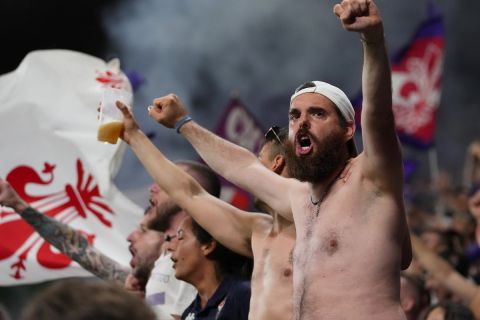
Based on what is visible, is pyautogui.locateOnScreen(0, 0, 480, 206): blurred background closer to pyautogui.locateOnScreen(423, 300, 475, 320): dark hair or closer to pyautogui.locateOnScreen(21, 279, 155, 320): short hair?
pyautogui.locateOnScreen(423, 300, 475, 320): dark hair

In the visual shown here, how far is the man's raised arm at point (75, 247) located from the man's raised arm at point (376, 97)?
2.64 metres

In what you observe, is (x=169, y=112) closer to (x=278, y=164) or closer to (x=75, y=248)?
(x=278, y=164)

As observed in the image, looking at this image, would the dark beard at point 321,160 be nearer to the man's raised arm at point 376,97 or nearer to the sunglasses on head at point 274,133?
the man's raised arm at point 376,97

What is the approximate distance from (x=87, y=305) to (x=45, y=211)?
14.8 feet

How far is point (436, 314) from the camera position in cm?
507

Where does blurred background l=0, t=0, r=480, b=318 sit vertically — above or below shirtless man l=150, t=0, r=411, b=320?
below

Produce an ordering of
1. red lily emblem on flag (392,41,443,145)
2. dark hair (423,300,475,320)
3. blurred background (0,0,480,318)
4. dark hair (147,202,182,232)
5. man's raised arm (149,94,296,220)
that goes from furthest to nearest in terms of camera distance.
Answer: blurred background (0,0,480,318)
red lily emblem on flag (392,41,443,145)
dark hair (147,202,182,232)
dark hair (423,300,475,320)
man's raised arm (149,94,296,220)

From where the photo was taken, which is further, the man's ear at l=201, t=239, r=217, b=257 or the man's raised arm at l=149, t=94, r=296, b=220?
the man's ear at l=201, t=239, r=217, b=257

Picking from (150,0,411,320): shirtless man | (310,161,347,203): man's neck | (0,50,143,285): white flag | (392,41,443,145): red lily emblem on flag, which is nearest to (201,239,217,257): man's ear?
(150,0,411,320): shirtless man

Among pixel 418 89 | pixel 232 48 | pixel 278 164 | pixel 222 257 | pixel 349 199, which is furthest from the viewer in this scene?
pixel 232 48

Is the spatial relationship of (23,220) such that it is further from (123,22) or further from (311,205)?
(123,22)

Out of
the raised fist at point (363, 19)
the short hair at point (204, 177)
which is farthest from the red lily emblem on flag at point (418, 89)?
the raised fist at point (363, 19)

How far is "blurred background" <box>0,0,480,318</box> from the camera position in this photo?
491 inches

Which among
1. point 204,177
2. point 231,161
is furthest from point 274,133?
point 204,177
